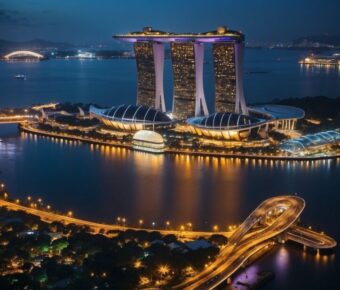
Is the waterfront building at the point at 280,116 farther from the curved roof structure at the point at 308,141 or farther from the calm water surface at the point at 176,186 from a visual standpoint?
the calm water surface at the point at 176,186

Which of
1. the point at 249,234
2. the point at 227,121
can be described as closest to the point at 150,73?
the point at 227,121

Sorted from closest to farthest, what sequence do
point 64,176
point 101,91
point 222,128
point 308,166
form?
point 64,176, point 308,166, point 222,128, point 101,91

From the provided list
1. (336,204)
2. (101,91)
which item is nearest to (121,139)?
(336,204)

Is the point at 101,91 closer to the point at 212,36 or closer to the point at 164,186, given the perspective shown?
the point at 212,36

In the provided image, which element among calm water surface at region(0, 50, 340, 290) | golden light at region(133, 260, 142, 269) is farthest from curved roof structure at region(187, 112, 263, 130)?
golden light at region(133, 260, 142, 269)

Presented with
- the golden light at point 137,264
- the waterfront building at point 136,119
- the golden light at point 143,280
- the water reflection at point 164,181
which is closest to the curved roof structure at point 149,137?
the water reflection at point 164,181
